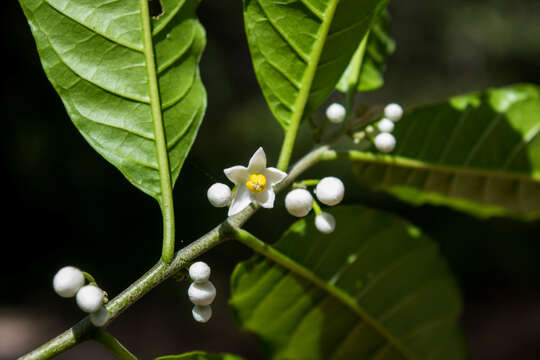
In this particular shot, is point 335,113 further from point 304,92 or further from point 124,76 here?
point 124,76

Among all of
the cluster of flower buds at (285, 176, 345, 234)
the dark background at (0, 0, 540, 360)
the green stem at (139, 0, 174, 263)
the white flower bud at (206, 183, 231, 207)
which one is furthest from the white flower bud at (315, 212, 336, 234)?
the dark background at (0, 0, 540, 360)

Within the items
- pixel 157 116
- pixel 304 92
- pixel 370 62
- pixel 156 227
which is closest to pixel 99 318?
pixel 157 116

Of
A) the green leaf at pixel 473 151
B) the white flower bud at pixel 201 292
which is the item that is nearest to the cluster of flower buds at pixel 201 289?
the white flower bud at pixel 201 292

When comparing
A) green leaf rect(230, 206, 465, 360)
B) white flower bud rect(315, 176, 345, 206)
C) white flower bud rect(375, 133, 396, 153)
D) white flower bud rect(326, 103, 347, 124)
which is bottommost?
green leaf rect(230, 206, 465, 360)

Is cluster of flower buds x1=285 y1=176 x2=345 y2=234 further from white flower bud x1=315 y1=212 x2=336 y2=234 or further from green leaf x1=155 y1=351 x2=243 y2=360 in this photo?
green leaf x1=155 y1=351 x2=243 y2=360

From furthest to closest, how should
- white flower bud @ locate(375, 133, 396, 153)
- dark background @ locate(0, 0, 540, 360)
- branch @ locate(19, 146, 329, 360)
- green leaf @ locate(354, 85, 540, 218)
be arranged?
dark background @ locate(0, 0, 540, 360)
green leaf @ locate(354, 85, 540, 218)
white flower bud @ locate(375, 133, 396, 153)
branch @ locate(19, 146, 329, 360)

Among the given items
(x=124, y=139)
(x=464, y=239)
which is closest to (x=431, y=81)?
(x=464, y=239)
